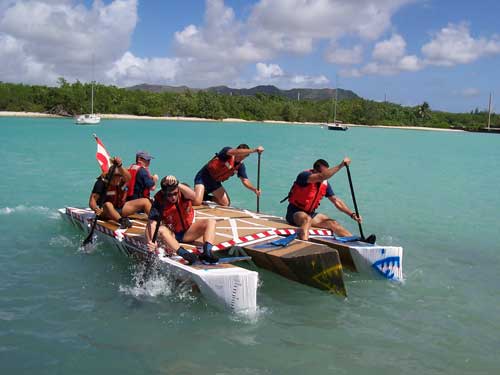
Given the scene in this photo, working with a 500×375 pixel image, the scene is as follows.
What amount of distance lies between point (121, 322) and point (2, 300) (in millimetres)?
1832

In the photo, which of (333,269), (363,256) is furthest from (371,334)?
(363,256)

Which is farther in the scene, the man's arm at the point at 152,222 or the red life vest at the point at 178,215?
the red life vest at the point at 178,215

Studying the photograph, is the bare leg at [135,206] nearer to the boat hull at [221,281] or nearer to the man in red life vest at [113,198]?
the man in red life vest at [113,198]

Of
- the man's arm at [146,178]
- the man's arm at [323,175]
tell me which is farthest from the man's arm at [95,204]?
the man's arm at [323,175]

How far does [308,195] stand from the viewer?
8828 mm

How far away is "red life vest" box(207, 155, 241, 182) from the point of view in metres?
10.8

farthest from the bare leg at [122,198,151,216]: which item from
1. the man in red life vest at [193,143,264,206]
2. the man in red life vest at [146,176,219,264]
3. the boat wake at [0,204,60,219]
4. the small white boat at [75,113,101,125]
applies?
the small white boat at [75,113,101,125]

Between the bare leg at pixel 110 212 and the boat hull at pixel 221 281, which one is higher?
the bare leg at pixel 110 212

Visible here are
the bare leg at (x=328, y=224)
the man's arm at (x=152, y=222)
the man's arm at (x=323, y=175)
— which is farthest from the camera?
the bare leg at (x=328, y=224)

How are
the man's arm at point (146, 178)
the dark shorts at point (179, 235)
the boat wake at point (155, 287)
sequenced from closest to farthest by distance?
the boat wake at point (155, 287), the dark shorts at point (179, 235), the man's arm at point (146, 178)

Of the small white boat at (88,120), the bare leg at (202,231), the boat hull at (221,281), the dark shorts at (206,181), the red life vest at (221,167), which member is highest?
the small white boat at (88,120)

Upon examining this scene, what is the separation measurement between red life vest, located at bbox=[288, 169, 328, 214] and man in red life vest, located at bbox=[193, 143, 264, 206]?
184 centimetres

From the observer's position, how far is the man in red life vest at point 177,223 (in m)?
7.16

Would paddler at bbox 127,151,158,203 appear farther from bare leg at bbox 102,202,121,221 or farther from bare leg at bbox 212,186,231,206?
bare leg at bbox 212,186,231,206
